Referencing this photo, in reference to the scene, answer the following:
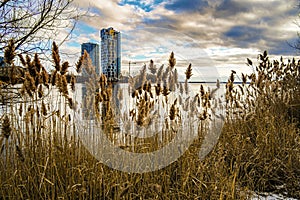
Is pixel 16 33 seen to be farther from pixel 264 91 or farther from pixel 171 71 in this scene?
pixel 264 91

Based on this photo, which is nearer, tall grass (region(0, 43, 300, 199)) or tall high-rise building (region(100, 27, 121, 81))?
tall grass (region(0, 43, 300, 199))

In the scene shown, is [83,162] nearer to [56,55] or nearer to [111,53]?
[56,55]

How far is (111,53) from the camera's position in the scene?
2521 millimetres

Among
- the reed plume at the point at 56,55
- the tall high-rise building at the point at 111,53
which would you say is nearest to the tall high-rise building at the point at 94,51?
the tall high-rise building at the point at 111,53

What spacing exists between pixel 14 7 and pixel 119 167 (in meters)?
3.18

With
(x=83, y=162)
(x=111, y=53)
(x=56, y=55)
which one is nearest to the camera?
(x=56, y=55)

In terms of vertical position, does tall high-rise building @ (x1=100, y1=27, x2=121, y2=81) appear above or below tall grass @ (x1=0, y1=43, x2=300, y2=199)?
above

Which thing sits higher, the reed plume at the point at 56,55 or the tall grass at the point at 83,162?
the reed plume at the point at 56,55

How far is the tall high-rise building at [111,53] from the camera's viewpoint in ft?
8.18

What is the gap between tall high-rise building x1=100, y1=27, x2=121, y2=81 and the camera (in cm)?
249

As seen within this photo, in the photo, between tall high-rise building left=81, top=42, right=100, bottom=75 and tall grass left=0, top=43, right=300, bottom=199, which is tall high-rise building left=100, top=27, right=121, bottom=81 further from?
tall grass left=0, top=43, right=300, bottom=199

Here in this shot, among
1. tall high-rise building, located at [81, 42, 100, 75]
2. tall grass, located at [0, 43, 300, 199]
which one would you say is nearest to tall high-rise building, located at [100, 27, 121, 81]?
tall high-rise building, located at [81, 42, 100, 75]

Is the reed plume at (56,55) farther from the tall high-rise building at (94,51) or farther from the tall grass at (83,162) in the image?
the tall high-rise building at (94,51)

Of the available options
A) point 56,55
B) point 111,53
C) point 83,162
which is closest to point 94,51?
point 111,53
